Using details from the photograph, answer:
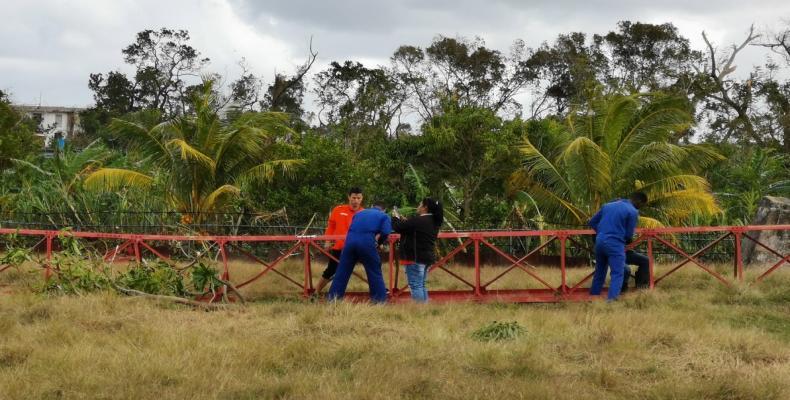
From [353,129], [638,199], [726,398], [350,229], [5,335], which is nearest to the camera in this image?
[726,398]

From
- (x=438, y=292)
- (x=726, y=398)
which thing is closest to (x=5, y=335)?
(x=438, y=292)

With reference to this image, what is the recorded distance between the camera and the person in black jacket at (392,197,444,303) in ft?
29.3

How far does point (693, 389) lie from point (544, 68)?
33069 millimetres

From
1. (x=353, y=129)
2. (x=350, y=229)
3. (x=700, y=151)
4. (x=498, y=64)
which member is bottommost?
(x=350, y=229)

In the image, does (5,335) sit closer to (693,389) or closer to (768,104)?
(693,389)

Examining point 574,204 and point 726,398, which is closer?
point 726,398

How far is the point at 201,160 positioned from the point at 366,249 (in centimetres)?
701

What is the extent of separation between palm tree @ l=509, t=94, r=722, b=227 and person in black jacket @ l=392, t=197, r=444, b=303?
5047mm

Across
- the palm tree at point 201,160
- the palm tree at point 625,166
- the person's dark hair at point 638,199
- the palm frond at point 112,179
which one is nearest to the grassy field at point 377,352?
the person's dark hair at point 638,199

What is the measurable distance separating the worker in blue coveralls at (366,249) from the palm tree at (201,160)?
20.3ft

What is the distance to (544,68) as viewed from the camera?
3688 cm

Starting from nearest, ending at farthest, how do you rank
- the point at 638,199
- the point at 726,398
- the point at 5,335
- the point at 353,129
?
the point at 726,398 → the point at 5,335 → the point at 638,199 → the point at 353,129

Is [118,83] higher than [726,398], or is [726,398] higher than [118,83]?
[118,83]

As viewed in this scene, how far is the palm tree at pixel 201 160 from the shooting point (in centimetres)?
1491
